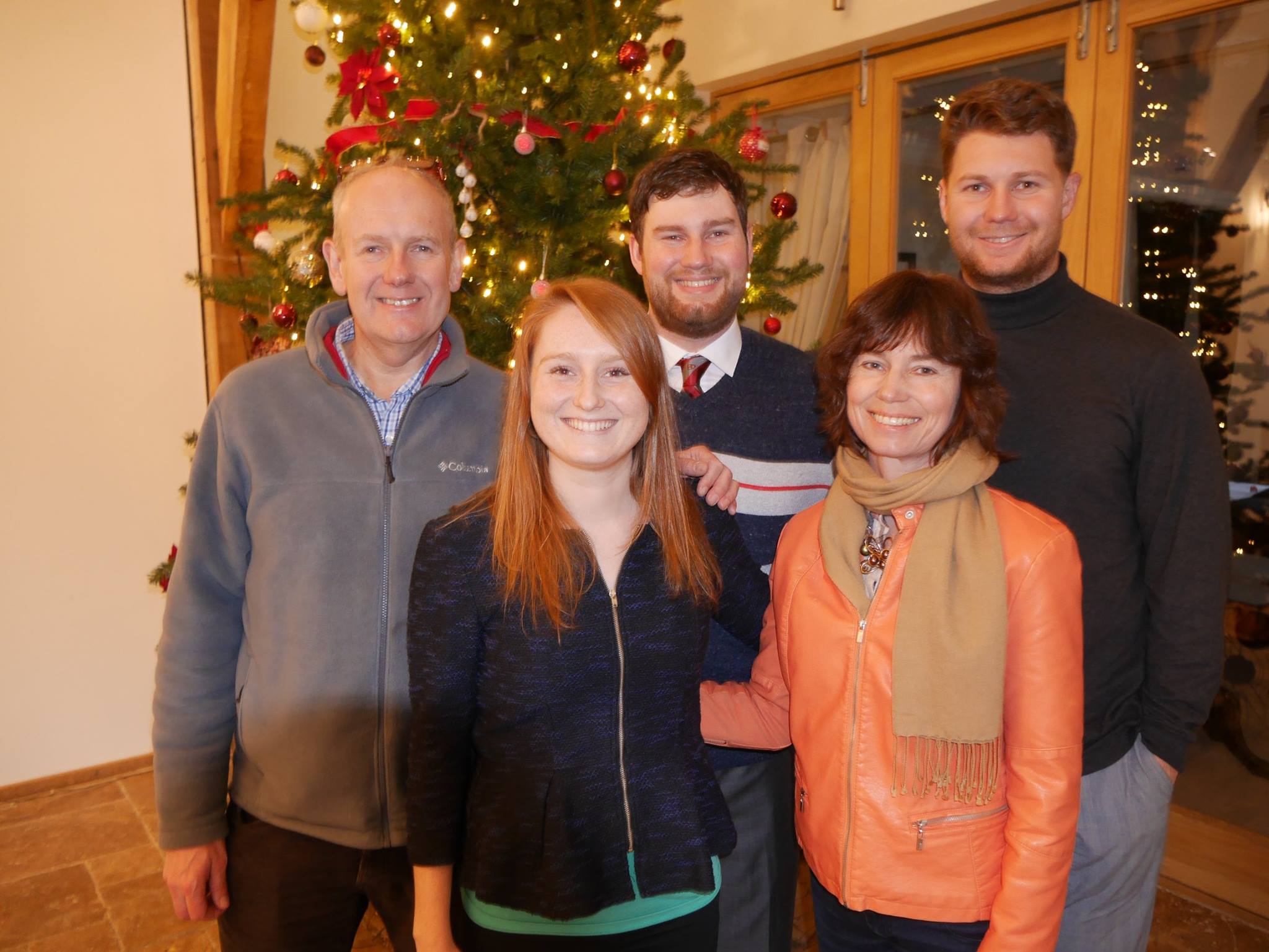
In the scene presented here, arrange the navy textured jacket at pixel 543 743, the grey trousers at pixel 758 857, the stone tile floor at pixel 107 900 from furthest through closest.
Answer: the stone tile floor at pixel 107 900, the grey trousers at pixel 758 857, the navy textured jacket at pixel 543 743

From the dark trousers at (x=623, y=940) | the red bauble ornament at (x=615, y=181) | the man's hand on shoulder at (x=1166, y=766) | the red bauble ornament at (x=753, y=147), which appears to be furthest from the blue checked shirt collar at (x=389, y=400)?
the man's hand on shoulder at (x=1166, y=766)

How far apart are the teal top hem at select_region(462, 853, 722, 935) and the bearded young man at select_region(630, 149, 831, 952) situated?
1.54 feet

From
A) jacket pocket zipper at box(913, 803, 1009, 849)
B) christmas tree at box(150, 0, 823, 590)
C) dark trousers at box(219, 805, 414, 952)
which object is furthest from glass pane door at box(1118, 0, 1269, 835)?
dark trousers at box(219, 805, 414, 952)

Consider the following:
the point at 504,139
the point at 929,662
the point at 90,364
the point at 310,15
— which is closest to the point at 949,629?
the point at 929,662

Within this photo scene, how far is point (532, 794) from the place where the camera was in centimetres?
127

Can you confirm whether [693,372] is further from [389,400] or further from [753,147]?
[753,147]

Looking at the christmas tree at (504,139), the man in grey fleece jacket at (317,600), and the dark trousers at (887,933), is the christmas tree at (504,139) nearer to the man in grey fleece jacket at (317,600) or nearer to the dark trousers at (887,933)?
the man in grey fleece jacket at (317,600)

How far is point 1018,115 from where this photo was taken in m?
1.69

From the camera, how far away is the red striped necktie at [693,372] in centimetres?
188

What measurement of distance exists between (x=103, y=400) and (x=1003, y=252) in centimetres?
327

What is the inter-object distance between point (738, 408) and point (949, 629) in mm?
689

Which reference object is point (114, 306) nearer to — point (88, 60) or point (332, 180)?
point (88, 60)

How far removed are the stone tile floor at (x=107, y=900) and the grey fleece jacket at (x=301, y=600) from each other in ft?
4.71

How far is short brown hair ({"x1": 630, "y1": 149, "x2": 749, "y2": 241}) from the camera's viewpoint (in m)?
1.88
